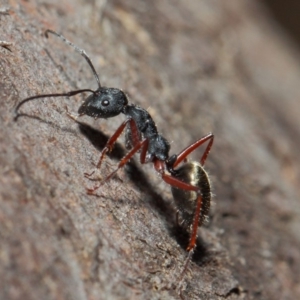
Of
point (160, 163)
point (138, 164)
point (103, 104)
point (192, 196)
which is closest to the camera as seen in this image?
point (192, 196)

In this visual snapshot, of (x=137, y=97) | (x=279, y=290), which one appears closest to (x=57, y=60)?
(x=137, y=97)

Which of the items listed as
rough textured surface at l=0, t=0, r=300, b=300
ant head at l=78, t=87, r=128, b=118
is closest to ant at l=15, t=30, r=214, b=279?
ant head at l=78, t=87, r=128, b=118

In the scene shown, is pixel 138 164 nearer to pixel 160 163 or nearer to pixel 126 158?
pixel 160 163

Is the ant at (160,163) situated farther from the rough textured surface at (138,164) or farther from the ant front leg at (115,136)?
the rough textured surface at (138,164)

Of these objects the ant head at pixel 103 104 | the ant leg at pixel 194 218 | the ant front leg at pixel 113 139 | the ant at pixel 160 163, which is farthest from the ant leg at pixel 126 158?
the ant head at pixel 103 104

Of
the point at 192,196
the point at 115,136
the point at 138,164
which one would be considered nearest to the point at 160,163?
the point at 138,164

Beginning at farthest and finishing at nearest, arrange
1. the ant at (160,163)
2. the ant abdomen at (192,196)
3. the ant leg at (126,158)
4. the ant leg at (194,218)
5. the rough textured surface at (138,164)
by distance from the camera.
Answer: the ant abdomen at (192,196) < the ant at (160,163) < the ant leg at (194,218) < the ant leg at (126,158) < the rough textured surface at (138,164)
